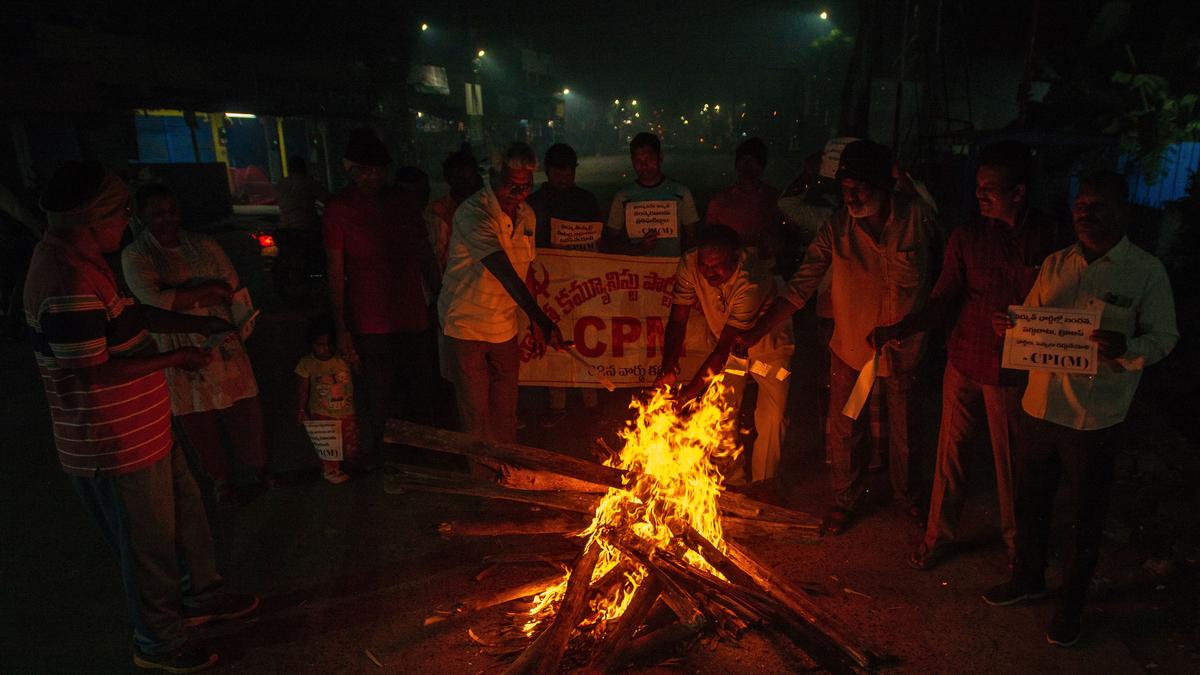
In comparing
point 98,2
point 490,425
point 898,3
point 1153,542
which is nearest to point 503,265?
point 490,425

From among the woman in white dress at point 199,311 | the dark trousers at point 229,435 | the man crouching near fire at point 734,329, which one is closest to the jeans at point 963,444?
the man crouching near fire at point 734,329

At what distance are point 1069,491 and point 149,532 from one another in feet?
14.4

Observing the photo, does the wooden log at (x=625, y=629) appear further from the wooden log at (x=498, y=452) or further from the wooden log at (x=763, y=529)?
the wooden log at (x=763, y=529)

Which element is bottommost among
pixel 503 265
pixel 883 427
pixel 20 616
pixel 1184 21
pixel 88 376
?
pixel 20 616

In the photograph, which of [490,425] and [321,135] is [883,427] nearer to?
[490,425]

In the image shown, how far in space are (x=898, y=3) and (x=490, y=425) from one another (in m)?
19.6

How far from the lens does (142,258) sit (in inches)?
182

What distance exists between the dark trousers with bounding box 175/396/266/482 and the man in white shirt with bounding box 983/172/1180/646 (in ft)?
15.9

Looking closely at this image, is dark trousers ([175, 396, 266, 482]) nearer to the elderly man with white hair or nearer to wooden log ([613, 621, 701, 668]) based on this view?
the elderly man with white hair

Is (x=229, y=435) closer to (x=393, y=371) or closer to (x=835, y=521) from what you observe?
(x=393, y=371)

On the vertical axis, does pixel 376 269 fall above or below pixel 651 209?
below

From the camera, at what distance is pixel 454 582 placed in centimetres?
430

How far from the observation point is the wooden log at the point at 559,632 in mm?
3297

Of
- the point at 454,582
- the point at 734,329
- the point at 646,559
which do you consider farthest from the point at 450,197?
the point at 646,559
